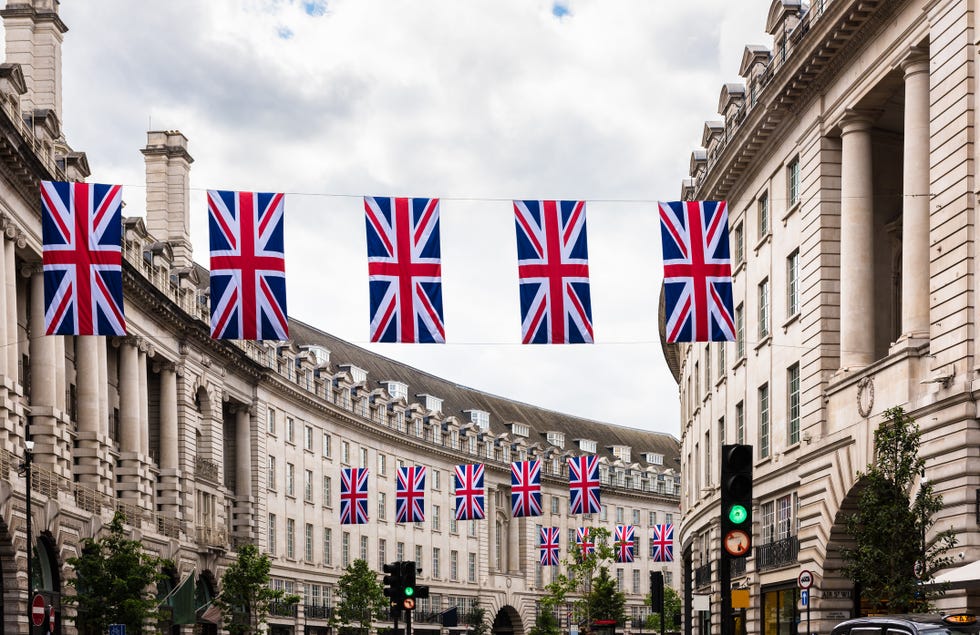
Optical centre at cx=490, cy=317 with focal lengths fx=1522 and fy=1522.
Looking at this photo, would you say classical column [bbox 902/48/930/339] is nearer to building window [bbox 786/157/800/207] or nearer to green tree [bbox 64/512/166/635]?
building window [bbox 786/157/800/207]

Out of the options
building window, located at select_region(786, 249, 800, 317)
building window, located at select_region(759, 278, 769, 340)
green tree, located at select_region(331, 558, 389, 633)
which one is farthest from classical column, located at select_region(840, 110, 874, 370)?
green tree, located at select_region(331, 558, 389, 633)

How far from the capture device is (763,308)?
50344 mm

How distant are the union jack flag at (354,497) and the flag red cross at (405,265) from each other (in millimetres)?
44696

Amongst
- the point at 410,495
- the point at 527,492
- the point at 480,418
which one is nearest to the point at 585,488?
the point at 527,492

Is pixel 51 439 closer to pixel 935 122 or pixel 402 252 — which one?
pixel 402 252

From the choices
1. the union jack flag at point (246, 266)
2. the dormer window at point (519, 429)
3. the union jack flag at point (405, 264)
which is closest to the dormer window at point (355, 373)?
the dormer window at point (519, 429)

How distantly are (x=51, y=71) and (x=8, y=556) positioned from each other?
2175 cm

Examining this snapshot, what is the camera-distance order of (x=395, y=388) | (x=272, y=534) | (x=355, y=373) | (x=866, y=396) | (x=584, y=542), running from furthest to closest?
(x=395, y=388)
(x=355, y=373)
(x=584, y=542)
(x=272, y=534)
(x=866, y=396)

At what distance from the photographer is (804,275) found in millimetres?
44438

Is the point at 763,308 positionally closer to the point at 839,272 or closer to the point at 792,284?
the point at 792,284

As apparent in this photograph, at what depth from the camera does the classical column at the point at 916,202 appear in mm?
36031

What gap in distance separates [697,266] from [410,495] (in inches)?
1679

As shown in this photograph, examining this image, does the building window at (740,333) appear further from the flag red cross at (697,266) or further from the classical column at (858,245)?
the flag red cross at (697,266)

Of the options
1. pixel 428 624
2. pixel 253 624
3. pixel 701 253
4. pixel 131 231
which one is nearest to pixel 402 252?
pixel 701 253
